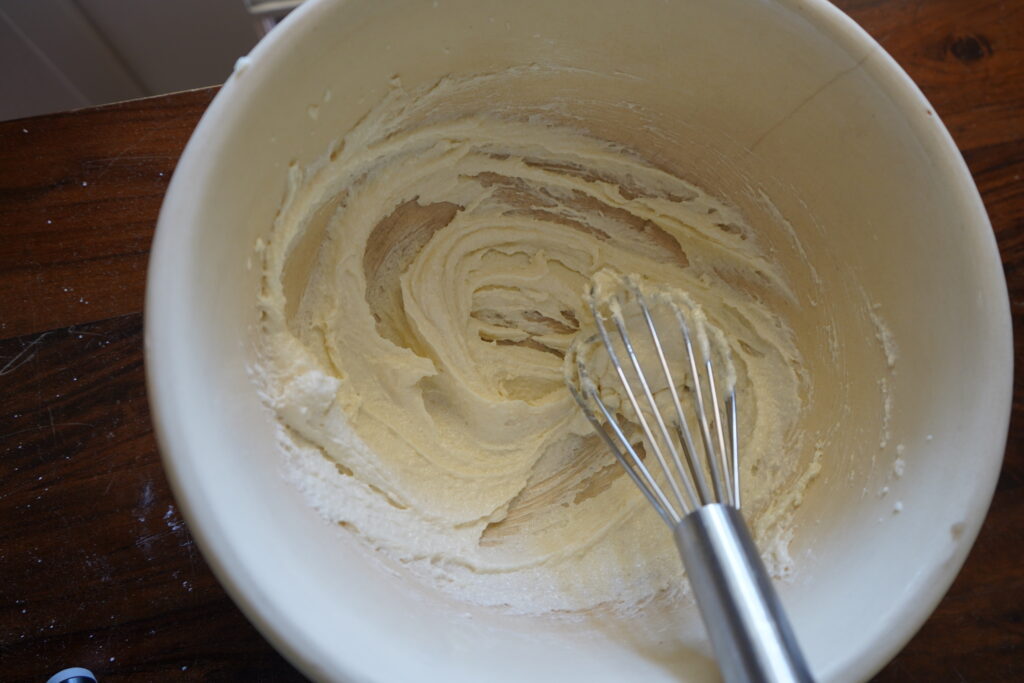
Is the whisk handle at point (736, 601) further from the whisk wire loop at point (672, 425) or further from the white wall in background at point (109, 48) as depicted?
the white wall in background at point (109, 48)

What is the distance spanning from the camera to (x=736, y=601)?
24.2 inches

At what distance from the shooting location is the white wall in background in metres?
1.15

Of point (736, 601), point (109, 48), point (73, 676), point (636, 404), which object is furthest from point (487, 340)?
point (109, 48)

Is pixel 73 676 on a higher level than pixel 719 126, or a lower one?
lower

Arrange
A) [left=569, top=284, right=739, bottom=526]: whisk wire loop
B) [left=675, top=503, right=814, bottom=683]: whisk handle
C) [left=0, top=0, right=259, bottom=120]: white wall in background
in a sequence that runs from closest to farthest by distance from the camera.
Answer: [left=675, top=503, right=814, bottom=683]: whisk handle
[left=569, top=284, right=739, bottom=526]: whisk wire loop
[left=0, top=0, right=259, bottom=120]: white wall in background

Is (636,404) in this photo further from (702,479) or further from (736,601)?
(736,601)

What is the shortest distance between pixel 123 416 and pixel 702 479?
2.38 ft

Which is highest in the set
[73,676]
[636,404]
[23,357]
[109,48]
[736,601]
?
[109,48]

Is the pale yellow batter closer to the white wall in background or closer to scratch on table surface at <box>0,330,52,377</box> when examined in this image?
scratch on table surface at <box>0,330,52,377</box>

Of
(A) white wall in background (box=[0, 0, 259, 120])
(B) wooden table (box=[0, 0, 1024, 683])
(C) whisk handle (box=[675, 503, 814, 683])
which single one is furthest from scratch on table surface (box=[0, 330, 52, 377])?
(C) whisk handle (box=[675, 503, 814, 683])

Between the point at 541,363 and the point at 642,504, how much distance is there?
264mm

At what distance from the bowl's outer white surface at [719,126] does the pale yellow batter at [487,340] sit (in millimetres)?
50

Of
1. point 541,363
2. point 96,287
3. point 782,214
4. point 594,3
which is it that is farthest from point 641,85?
point 96,287

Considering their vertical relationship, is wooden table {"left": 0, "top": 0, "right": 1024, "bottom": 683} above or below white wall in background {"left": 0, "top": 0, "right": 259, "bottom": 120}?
below
